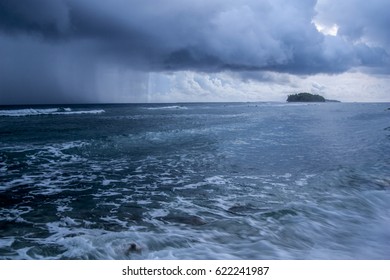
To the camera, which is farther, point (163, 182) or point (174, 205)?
point (163, 182)

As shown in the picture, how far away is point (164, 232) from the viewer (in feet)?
22.4

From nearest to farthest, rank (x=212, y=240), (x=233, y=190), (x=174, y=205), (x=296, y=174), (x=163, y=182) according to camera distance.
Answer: (x=212, y=240) < (x=174, y=205) < (x=233, y=190) < (x=163, y=182) < (x=296, y=174)

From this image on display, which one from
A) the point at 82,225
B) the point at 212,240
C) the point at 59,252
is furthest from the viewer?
the point at 82,225

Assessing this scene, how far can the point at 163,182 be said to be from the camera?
37.1 ft

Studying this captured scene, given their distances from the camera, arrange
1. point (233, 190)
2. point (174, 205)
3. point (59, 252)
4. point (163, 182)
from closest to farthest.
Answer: point (59, 252) < point (174, 205) < point (233, 190) < point (163, 182)

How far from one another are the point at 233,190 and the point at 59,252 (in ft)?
19.9

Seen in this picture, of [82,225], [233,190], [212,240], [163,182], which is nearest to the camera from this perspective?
[212,240]

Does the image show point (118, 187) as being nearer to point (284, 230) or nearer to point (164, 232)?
point (164, 232)

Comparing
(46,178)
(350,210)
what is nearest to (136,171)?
(46,178)

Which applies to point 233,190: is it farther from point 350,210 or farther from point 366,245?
point 366,245

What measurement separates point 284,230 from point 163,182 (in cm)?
542

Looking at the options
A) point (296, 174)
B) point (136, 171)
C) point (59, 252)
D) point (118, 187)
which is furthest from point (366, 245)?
point (136, 171)

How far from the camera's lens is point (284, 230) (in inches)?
284

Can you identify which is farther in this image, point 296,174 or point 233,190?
point 296,174
